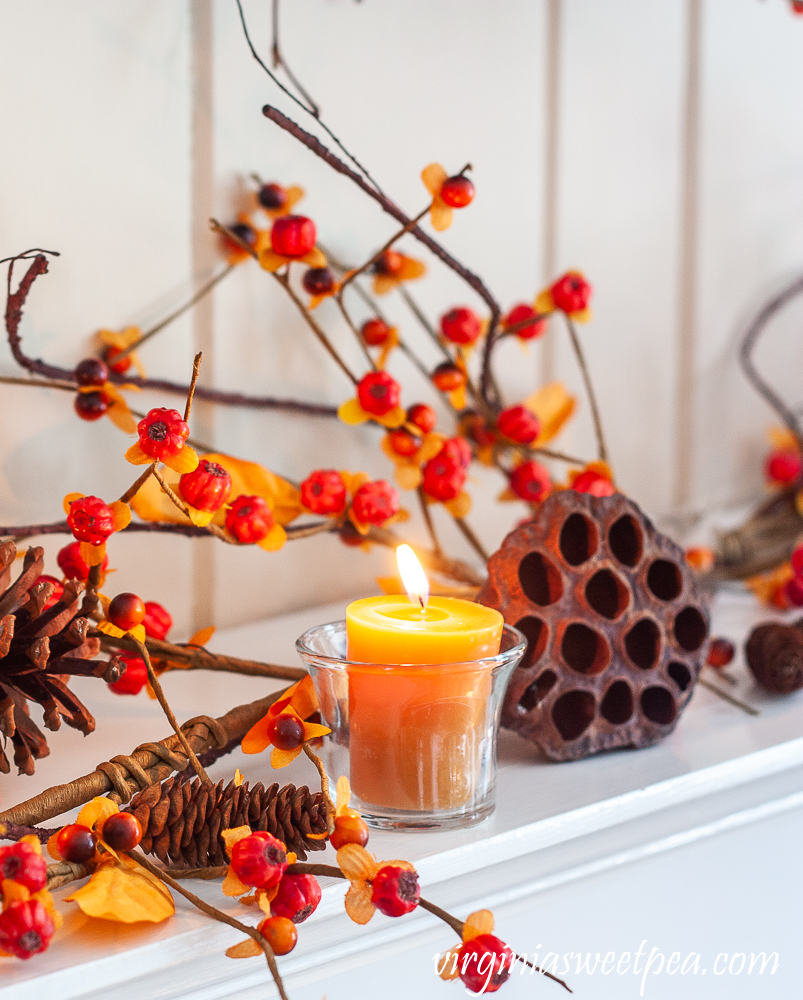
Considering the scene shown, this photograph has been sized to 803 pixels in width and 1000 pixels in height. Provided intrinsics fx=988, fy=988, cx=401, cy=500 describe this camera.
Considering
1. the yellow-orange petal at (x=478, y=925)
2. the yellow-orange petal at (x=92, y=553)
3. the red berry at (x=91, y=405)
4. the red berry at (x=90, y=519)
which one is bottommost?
the yellow-orange petal at (x=478, y=925)

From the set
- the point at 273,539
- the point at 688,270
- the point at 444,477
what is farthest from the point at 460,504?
the point at 688,270

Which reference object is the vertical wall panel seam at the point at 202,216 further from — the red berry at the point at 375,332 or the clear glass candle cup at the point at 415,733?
the clear glass candle cup at the point at 415,733

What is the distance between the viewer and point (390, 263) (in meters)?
0.58

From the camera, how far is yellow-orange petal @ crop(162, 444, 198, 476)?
33 cm

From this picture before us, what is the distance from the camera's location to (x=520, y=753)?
0.46 m

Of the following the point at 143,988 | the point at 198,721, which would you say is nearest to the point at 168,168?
the point at 198,721

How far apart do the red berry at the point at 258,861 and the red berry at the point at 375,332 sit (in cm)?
37

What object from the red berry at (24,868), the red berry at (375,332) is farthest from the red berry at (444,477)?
the red berry at (24,868)

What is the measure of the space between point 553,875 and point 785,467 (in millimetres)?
586

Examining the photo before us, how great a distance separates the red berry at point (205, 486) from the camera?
14.0 inches

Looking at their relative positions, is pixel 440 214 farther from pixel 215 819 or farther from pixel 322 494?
pixel 215 819

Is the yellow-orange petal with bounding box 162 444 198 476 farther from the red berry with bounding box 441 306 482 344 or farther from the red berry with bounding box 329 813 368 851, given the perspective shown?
the red berry with bounding box 441 306 482 344

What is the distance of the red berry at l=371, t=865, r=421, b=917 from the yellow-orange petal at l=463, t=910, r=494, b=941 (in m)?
0.02

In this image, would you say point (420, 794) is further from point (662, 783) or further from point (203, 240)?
point (203, 240)
